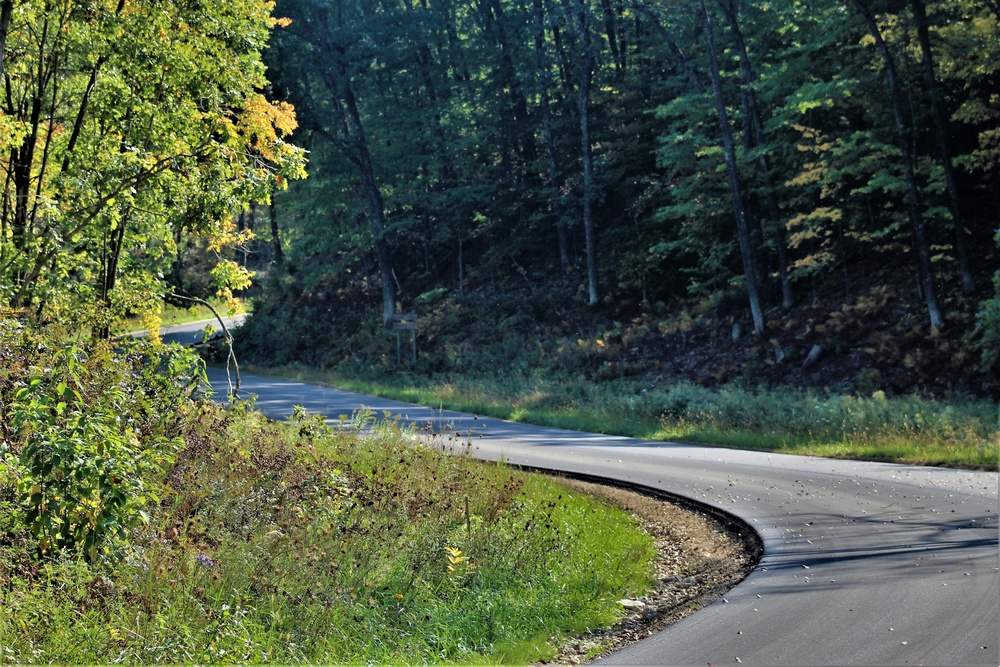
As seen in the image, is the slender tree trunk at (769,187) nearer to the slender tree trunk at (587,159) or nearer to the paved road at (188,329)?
the slender tree trunk at (587,159)

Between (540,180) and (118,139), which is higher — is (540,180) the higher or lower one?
the higher one

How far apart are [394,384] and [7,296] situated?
75.8 feet

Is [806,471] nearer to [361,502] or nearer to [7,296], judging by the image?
[361,502]

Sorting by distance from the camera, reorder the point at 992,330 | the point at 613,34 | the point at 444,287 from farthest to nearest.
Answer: the point at 613,34 < the point at 444,287 < the point at 992,330

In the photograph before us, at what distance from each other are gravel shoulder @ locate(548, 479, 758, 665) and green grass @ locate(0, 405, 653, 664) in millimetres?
175

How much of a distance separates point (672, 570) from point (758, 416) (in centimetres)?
1159

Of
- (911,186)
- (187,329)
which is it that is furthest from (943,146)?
(187,329)

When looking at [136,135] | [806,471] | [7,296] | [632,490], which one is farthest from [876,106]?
[7,296]

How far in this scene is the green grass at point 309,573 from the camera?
5.45 m

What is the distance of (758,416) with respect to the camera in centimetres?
1944

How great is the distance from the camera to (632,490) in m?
12.8

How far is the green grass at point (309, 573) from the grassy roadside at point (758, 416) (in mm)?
7569

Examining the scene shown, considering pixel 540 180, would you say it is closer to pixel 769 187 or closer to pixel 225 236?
pixel 769 187

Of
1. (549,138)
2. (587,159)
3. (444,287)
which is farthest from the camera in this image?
(444,287)
